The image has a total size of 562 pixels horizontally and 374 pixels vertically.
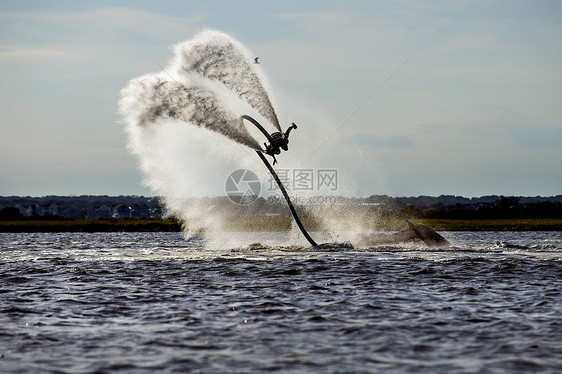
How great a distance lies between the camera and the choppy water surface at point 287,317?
1614cm

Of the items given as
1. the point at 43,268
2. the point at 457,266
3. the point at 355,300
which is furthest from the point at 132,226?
the point at 355,300

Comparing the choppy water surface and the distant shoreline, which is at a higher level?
the distant shoreline

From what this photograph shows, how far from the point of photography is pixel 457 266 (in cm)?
3506

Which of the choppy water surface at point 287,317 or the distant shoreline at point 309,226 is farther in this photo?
the distant shoreline at point 309,226

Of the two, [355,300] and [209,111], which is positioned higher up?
[209,111]

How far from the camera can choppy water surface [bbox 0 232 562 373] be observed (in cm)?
1614

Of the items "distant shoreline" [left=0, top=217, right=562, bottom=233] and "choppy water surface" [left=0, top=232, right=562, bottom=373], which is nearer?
"choppy water surface" [left=0, top=232, right=562, bottom=373]

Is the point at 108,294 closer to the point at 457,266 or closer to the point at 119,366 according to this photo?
the point at 119,366

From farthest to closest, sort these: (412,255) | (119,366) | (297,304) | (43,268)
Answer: (412,255)
(43,268)
(297,304)
(119,366)

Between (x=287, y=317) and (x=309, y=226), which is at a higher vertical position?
(x=309, y=226)

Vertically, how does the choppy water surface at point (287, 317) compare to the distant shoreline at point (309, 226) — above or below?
below

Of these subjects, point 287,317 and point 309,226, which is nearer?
point 287,317

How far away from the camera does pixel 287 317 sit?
21.4 meters

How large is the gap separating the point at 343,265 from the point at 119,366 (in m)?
20.8
